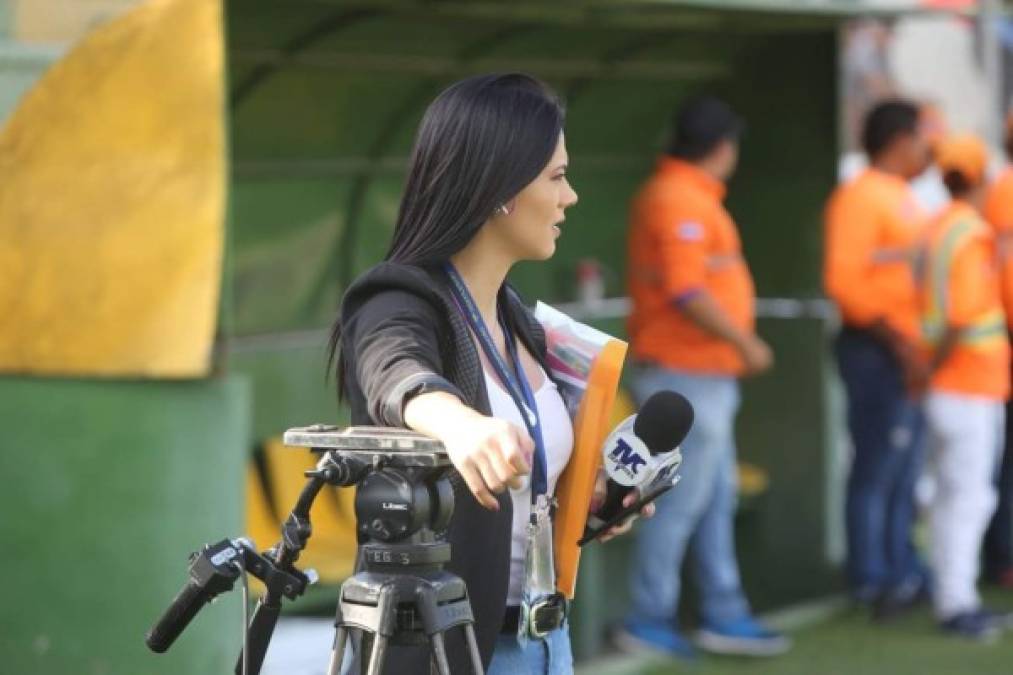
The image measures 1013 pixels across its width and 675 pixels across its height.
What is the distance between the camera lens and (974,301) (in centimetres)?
740

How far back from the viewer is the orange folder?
307 cm

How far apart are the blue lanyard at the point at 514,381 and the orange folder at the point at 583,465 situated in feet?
0.15

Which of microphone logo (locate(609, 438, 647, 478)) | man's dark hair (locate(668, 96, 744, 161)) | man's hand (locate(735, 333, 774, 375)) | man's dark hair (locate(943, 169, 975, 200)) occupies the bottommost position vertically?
microphone logo (locate(609, 438, 647, 478))

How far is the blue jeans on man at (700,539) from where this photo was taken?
708 centimetres

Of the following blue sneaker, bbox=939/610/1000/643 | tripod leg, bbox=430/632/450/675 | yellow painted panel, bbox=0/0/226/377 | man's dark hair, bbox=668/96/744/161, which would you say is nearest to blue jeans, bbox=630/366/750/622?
man's dark hair, bbox=668/96/744/161

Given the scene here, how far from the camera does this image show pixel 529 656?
10.1 feet

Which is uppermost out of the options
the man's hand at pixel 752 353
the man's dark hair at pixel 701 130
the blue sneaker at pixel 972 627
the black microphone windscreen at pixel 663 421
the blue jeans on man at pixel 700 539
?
the man's dark hair at pixel 701 130

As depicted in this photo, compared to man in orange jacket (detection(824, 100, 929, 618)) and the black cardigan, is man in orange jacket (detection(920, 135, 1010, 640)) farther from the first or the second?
the black cardigan

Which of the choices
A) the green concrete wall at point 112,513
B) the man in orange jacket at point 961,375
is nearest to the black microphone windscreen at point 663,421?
the green concrete wall at point 112,513

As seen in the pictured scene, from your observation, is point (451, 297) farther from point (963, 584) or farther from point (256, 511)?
point (963, 584)

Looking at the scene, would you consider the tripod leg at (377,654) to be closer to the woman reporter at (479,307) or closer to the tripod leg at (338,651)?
the tripod leg at (338,651)

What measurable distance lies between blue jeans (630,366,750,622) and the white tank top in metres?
3.83

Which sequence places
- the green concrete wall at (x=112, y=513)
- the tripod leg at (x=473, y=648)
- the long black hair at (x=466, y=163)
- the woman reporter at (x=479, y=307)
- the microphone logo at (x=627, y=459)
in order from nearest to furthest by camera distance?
the tripod leg at (x=473, y=648), the woman reporter at (x=479, y=307), the long black hair at (x=466, y=163), the microphone logo at (x=627, y=459), the green concrete wall at (x=112, y=513)

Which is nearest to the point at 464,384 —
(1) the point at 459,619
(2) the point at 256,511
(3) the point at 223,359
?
(1) the point at 459,619
